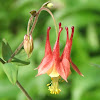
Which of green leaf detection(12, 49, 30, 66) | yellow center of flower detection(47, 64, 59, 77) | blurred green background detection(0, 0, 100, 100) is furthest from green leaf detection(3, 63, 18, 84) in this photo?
blurred green background detection(0, 0, 100, 100)

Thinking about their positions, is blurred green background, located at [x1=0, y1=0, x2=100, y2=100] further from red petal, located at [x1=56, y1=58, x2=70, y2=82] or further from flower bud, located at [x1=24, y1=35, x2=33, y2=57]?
flower bud, located at [x1=24, y1=35, x2=33, y2=57]

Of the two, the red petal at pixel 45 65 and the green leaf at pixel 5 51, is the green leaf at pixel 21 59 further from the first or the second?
the red petal at pixel 45 65

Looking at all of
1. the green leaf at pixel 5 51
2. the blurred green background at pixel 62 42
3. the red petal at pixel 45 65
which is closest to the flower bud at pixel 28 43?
the red petal at pixel 45 65

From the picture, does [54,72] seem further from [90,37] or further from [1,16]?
[1,16]

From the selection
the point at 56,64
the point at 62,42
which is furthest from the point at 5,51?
the point at 62,42

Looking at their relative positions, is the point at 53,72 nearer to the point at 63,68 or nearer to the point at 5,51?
the point at 63,68

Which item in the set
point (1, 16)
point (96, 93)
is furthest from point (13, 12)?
point (96, 93)
